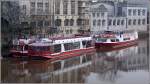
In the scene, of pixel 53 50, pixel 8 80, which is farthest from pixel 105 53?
pixel 8 80

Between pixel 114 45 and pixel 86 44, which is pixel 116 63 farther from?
pixel 114 45

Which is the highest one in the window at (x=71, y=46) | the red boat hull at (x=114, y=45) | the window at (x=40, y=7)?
the window at (x=40, y=7)

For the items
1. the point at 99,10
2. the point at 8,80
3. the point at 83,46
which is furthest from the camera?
the point at 99,10

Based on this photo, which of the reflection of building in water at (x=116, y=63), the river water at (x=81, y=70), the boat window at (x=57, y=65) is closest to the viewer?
the river water at (x=81, y=70)

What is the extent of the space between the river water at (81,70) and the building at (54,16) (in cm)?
350

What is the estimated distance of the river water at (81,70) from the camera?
31.4 ft

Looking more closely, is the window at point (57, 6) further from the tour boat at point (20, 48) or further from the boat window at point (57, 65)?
the boat window at point (57, 65)

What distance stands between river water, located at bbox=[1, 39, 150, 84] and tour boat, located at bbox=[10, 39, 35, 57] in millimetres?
338

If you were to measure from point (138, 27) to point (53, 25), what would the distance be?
836 cm

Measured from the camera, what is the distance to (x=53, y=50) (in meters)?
12.4

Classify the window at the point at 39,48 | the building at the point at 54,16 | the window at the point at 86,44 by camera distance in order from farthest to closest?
the building at the point at 54,16 → the window at the point at 86,44 → the window at the point at 39,48

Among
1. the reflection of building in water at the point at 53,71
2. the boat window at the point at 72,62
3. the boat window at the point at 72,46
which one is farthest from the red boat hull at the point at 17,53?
the boat window at the point at 72,46

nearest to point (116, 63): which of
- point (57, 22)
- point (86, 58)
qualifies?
point (86, 58)

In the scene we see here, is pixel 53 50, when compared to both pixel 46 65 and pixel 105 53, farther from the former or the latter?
pixel 105 53
